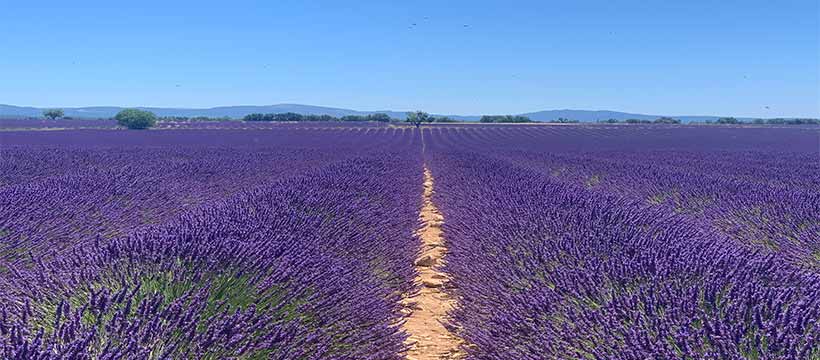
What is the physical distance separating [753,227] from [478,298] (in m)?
3.17

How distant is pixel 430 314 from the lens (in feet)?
11.6

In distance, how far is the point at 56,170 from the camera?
348 inches

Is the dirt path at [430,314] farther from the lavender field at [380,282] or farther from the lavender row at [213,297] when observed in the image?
the lavender row at [213,297]

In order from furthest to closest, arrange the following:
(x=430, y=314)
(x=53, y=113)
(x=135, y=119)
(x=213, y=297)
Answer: (x=53, y=113) → (x=135, y=119) → (x=430, y=314) → (x=213, y=297)

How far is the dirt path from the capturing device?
9.53ft

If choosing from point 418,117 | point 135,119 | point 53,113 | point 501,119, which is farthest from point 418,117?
point 53,113

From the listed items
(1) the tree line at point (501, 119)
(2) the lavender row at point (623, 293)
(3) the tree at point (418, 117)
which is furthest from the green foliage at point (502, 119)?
(2) the lavender row at point (623, 293)

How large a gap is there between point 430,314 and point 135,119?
47360 millimetres

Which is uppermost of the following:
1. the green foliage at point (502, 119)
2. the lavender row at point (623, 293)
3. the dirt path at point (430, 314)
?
the lavender row at point (623, 293)

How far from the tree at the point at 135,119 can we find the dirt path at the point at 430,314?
45.6m

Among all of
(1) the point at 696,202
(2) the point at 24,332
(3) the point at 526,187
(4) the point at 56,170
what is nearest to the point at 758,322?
(2) the point at 24,332

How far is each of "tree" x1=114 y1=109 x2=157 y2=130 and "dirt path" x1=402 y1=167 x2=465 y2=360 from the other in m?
45.6

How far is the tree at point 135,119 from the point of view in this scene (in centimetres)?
4541

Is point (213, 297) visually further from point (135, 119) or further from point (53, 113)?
point (53, 113)
